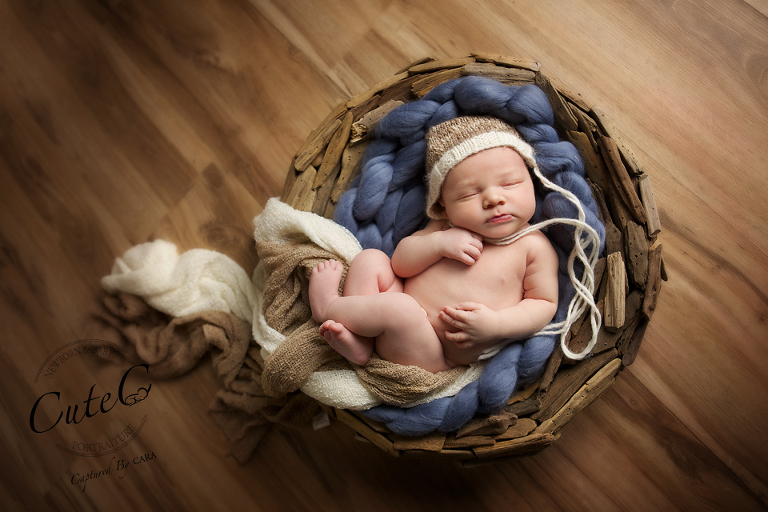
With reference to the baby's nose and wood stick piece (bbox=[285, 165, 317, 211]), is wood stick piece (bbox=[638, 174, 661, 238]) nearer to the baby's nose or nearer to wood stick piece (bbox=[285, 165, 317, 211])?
the baby's nose

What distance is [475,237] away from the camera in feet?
3.85

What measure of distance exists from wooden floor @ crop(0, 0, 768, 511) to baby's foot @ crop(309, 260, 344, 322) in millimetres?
393

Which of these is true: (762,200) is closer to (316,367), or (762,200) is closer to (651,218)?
(651,218)

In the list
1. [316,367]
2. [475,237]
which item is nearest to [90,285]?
[316,367]

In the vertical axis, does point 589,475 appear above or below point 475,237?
below

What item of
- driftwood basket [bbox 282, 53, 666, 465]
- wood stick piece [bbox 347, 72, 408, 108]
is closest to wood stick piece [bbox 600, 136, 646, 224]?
driftwood basket [bbox 282, 53, 666, 465]

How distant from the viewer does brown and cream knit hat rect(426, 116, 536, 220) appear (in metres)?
1.14

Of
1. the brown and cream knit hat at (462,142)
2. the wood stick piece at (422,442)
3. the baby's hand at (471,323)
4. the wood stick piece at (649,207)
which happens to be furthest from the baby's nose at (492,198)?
the wood stick piece at (422,442)

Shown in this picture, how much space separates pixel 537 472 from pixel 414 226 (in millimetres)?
795

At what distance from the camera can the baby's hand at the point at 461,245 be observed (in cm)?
114

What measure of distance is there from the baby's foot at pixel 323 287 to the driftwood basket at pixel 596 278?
187 mm

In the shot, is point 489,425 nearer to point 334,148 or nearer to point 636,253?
point 636,253

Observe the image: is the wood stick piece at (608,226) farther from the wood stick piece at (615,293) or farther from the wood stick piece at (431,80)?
the wood stick piece at (431,80)

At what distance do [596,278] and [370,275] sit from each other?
0.58 metres
